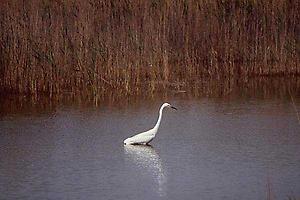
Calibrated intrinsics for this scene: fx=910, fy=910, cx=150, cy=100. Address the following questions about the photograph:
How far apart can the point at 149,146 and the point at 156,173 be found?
4.06 ft

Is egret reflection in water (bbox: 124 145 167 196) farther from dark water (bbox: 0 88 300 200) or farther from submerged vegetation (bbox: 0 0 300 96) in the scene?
submerged vegetation (bbox: 0 0 300 96)

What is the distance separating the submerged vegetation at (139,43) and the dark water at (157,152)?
0.98 metres

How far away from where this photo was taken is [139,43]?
491 inches

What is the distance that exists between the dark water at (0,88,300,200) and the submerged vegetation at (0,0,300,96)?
3.22ft

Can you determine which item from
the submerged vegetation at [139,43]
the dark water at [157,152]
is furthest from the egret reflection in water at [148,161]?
the submerged vegetation at [139,43]

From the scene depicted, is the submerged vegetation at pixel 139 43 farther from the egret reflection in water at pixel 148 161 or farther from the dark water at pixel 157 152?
the egret reflection in water at pixel 148 161

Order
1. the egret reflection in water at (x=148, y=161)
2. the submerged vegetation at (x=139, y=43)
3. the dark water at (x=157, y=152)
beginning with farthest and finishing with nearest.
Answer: the submerged vegetation at (x=139, y=43), the egret reflection in water at (x=148, y=161), the dark water at (x=157, y=152)

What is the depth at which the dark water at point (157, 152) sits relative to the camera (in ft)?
22.5

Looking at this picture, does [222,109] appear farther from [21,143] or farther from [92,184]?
[92,184]

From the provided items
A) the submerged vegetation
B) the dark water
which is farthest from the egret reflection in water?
the submerged vegetation

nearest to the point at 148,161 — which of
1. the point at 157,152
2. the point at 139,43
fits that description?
the point at 157,152

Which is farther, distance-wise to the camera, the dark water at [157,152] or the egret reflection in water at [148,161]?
the egret reflection in water at [148,161]

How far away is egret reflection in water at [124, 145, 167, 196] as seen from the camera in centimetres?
716

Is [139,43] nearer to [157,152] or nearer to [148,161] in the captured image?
[157,152]
